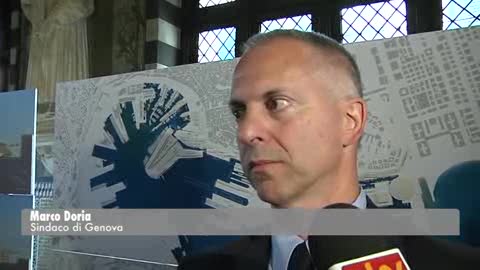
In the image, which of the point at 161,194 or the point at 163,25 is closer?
the point at 161,194

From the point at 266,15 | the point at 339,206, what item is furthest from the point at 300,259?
the point at 266,15

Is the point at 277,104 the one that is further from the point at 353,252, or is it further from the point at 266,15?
the point at 266,15

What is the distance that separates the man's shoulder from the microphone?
0.11m

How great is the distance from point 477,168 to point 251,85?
46cm

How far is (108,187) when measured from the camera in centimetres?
114

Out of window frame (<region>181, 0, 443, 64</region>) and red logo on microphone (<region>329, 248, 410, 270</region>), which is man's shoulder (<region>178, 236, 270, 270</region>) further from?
window frame (<region>181, 0, 443, 64</region>)

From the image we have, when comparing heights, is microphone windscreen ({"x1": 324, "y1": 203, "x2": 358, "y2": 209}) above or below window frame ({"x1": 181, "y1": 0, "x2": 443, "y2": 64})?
below

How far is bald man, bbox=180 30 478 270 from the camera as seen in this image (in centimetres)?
50

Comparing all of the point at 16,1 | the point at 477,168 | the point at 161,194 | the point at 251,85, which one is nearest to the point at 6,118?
the point at 161,194

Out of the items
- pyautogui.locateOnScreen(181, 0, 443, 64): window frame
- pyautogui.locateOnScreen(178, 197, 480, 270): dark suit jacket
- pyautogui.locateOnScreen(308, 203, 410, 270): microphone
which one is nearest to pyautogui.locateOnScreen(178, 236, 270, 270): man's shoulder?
pyautogui.locateOnScreen(178, 197, 480, 270): dark suit jacket

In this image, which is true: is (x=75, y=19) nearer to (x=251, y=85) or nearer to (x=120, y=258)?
(x=120, y=258)

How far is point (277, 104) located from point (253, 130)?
0.03 meters

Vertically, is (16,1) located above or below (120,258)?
above

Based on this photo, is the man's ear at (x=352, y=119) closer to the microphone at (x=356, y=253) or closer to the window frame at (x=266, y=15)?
the microphone at (x=356, y=253)
